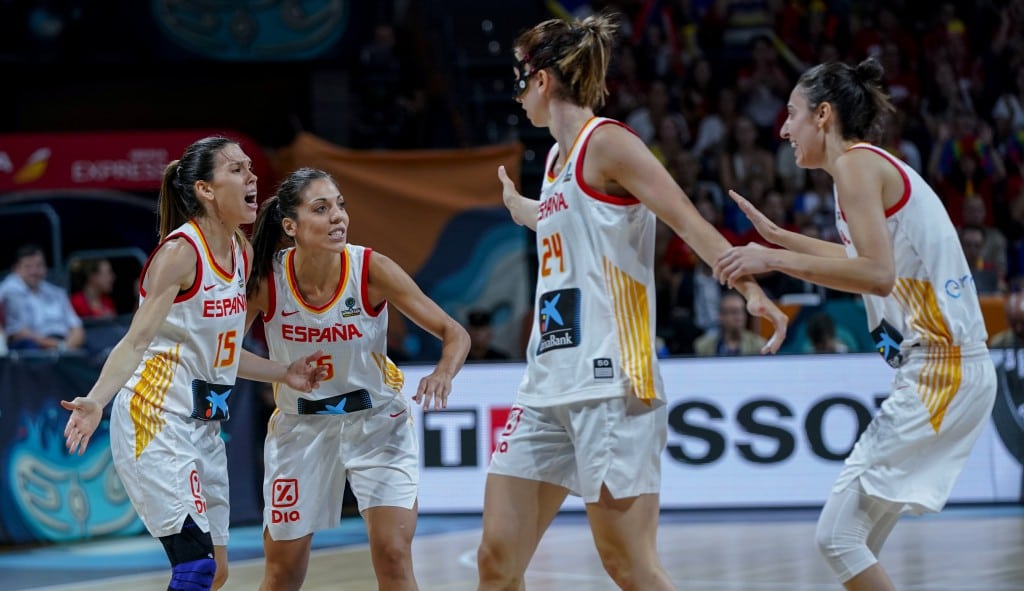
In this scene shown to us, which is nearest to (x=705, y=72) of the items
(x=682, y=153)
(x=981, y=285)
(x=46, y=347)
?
(x=682, y=153)

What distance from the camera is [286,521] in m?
5.09

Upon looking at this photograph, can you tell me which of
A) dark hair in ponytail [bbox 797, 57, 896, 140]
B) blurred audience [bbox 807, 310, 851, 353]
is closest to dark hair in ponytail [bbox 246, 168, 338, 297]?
dark hair in ponytail [bbox 797, 57, 896, 140]

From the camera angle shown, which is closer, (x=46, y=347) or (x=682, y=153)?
(x=46, y=347)

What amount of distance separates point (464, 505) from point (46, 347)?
139 inches

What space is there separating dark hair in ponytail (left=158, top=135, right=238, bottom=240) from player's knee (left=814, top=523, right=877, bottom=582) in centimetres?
237

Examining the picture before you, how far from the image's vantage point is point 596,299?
4.04m

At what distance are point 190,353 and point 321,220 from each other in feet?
2.17

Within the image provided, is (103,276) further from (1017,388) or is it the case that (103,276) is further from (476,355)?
(1017,388)

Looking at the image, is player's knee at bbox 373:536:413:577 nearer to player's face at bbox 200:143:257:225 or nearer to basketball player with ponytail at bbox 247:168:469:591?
basketball player with ponytail at bbox 247:168:469:591

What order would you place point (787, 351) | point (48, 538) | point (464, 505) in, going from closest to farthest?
1. point (48, 538)
2. point (464, 505)
3. point (787, 351)

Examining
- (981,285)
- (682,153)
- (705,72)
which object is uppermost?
(705,72)

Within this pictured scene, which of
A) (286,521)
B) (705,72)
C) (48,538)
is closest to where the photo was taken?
(286,521)

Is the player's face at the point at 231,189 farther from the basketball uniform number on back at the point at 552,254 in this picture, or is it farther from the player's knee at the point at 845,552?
the player's knee at the point at 845,552

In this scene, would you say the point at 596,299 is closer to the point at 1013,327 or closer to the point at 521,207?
the point at 521,207
